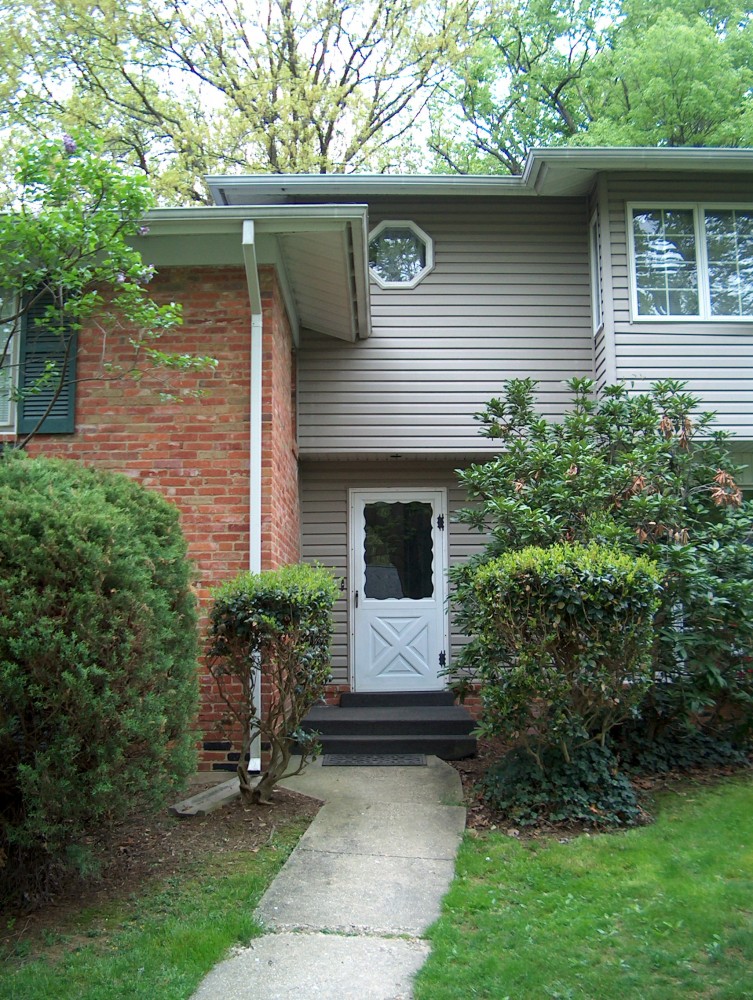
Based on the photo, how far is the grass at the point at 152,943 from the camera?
314 centimetres

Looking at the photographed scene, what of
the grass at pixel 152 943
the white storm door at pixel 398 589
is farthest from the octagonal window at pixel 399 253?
the grass at pixel 152 943

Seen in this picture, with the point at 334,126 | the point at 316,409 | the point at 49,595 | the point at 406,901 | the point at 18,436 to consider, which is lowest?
the point at 406,901

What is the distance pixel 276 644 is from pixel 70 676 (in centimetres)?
186

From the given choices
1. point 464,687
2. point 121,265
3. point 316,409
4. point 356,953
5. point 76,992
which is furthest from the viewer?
point 316,409

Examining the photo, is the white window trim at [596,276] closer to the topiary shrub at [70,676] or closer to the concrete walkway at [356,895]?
the concrete walkway at [356,895]

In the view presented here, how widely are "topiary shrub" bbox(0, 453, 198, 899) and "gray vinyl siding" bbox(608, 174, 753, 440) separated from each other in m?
5.89

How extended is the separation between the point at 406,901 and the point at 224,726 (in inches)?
93.5

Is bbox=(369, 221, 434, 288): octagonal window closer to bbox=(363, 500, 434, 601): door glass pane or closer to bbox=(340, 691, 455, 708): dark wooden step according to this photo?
bbox=(363, 500, 434, 601): door glass pane

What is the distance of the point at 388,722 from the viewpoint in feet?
23.8

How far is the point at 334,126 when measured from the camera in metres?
15.6

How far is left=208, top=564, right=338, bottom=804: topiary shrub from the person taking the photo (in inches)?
206

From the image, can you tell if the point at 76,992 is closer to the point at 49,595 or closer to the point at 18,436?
the point at 49,595

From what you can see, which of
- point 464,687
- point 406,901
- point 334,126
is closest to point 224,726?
point 464,687

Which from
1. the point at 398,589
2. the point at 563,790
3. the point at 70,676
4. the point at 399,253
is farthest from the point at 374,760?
the point at 399,253
